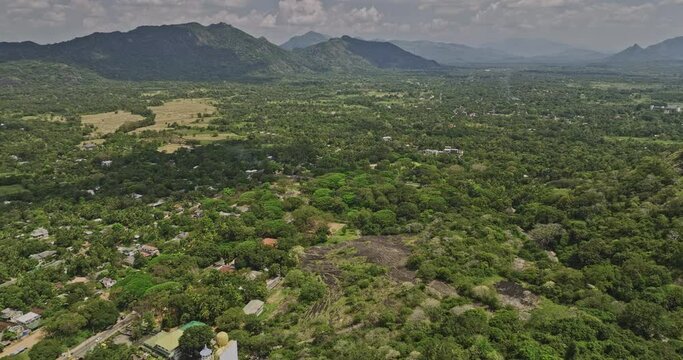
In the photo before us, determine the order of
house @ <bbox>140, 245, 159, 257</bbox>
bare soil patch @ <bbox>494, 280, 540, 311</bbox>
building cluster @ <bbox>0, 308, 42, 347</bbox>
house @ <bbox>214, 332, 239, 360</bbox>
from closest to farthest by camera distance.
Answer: house @ <bbox>214, 332, 239, 360</bbox> → building cluster @ <bbox>0, 308, 42, 347</bbox> → bare soil patch @ <bbox>494, 280, 540, 311</bbox> → house @ <bbox>140, 245, 159, 257</bbox>

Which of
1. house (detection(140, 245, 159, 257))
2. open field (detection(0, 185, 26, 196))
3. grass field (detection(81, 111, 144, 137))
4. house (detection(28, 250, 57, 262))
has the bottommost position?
house (detection(140, 245, 159, 257))

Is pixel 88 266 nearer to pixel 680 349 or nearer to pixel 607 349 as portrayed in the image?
pixel 607 349

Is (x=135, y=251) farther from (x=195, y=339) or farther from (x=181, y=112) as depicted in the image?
(x=181, y=112)

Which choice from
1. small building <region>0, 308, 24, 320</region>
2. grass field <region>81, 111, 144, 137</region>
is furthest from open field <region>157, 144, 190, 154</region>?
small building <region>0, 308, 24, 320</region>

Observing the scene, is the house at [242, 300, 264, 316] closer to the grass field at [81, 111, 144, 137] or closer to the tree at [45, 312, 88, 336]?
the tree at [45, 312, 88, 336]

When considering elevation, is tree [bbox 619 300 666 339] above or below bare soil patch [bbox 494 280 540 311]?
above

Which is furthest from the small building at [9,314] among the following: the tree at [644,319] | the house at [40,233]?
the tree at [644,319]

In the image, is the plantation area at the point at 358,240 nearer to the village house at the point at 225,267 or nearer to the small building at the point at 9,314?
the village house at the point at 225,267
